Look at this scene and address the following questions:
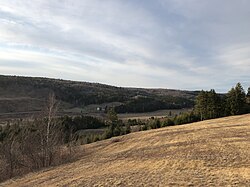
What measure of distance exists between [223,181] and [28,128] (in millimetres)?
38960

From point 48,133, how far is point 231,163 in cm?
2368

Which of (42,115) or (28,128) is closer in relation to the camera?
(42,115)

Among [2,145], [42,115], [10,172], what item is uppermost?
[42,115]

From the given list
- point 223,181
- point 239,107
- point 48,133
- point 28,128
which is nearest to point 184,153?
point 223,181

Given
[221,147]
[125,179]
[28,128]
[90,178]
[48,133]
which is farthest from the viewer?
[28,128]

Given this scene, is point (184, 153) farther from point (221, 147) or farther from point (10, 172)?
point (10, 172)

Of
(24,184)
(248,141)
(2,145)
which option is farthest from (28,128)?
(248,141)

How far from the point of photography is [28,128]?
52969 millimetres

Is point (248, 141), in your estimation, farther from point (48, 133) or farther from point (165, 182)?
point (48, 133)

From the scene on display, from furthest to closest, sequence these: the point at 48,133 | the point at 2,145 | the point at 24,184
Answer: the point at 2,145
the point at 48,133
the point at 24,184

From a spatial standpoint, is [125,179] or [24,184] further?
[24,184]

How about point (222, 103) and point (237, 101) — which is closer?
point (237, 101)

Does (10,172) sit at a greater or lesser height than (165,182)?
lesser

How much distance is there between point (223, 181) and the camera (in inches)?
772
